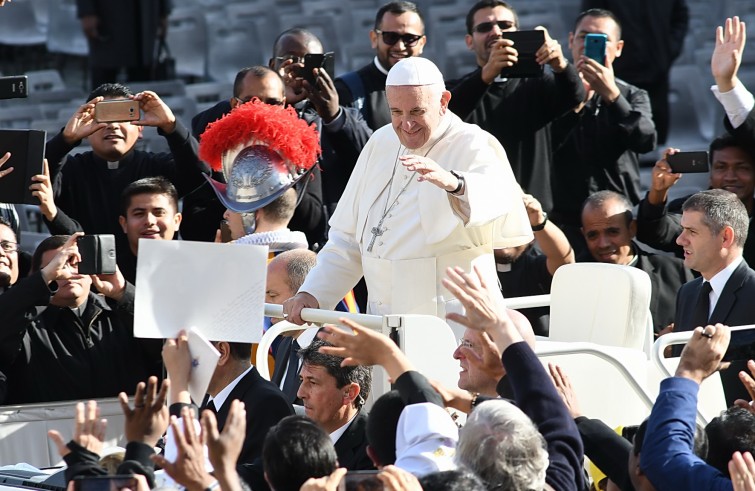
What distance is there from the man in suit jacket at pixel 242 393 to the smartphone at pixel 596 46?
322 cm

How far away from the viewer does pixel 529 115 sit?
7426mm

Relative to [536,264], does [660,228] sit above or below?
above

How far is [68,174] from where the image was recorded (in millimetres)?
7246

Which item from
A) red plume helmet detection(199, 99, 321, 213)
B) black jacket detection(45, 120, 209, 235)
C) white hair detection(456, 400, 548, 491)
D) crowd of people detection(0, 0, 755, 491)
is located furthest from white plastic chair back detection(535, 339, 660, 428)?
black jacket detection(45, 120, 209, 235)

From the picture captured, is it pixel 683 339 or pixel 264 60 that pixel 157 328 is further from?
pixel 264 60

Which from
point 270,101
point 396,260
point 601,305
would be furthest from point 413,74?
point 270,101

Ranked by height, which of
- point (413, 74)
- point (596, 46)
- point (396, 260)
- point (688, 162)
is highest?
point (596, 46)

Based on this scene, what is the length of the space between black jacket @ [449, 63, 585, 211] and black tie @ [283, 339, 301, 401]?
1.94 metres

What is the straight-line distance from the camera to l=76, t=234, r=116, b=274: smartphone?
17.8 feet

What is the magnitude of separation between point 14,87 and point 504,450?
3660 millimetres

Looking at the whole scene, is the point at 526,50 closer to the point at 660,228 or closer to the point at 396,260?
the point at 660,228

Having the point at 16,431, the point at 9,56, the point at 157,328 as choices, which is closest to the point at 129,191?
the point at 16,431

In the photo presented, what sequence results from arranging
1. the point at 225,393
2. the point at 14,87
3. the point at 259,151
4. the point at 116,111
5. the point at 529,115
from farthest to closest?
the point at 529,115 → the point at 116,111 → the point at 259,151 → the point at 14,87 → the point at 225,393

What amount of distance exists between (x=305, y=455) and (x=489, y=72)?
380 centimetres
